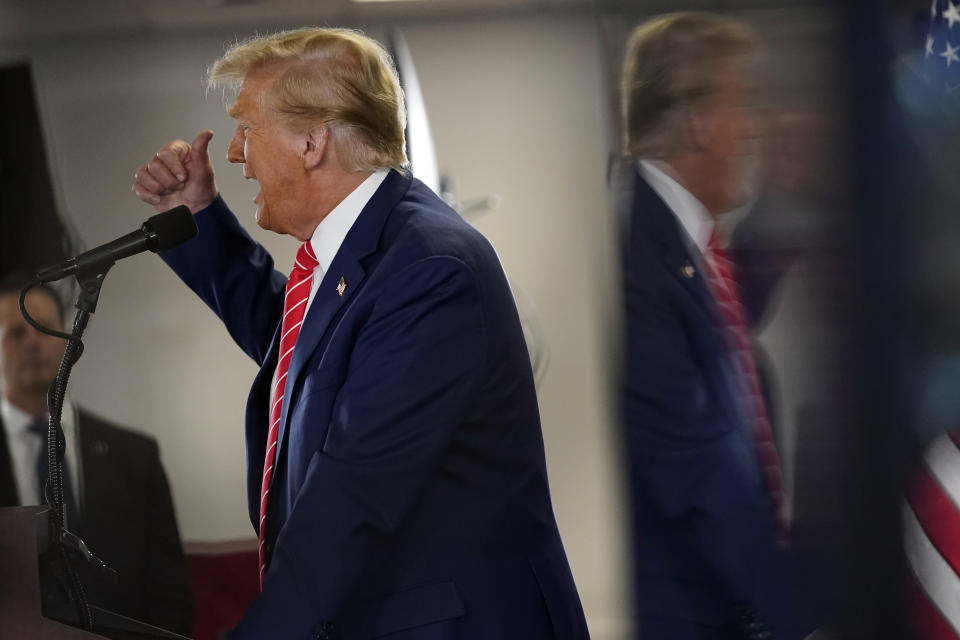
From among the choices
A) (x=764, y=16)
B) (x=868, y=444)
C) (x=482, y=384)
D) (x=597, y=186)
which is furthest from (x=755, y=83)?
(x=482, y=384)

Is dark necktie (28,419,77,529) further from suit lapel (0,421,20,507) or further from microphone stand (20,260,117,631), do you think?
microphone stand (20,260,117,631)

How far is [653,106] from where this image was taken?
51 centimetres

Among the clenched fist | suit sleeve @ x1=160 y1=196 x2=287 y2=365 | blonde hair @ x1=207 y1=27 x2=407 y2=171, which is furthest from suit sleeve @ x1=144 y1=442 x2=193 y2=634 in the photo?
blonde hair @ x1=207 y1=27 x2=407 y2=171

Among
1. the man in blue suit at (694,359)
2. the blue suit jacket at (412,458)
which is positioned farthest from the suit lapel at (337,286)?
the man in blue suit at (694,359)

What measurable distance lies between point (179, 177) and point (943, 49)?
1.22 meters

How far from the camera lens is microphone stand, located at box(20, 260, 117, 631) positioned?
1.07 metres

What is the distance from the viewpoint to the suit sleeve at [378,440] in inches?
39.0

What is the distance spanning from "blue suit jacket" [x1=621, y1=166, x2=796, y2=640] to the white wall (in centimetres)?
224

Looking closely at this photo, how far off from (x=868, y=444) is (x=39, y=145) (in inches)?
102

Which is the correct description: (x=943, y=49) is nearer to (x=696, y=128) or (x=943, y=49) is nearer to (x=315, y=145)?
(x=696, y=128)

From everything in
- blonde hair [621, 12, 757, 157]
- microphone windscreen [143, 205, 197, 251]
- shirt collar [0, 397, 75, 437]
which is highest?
blonde hair [621, 12, 757, 157]

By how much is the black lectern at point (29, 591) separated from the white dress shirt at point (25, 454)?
111cm

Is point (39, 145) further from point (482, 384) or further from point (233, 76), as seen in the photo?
point (482, 384)

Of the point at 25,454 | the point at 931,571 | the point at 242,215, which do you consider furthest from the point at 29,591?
the point at 242,215
